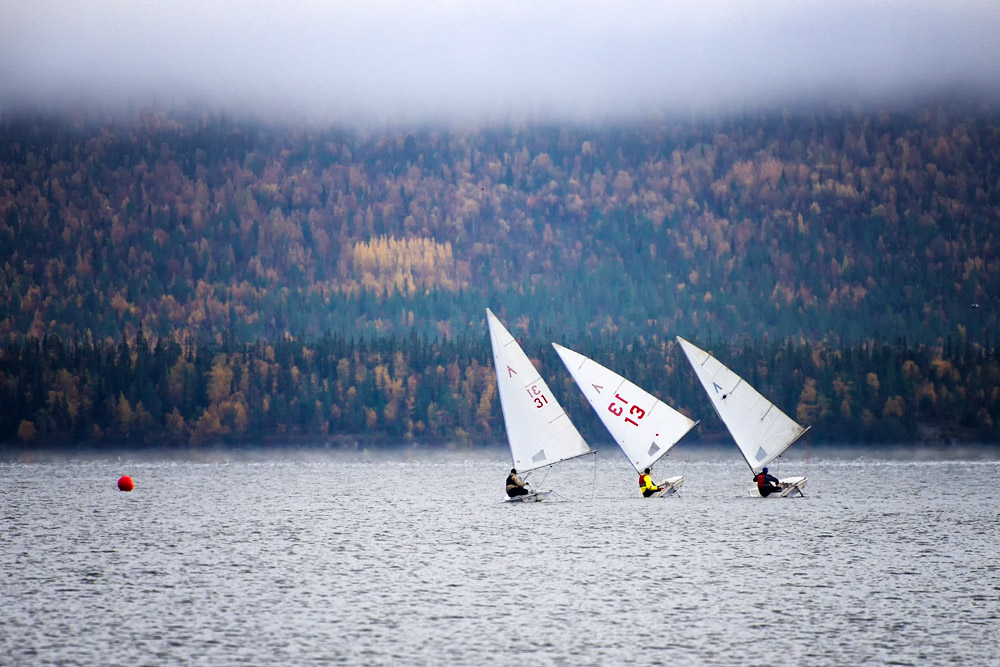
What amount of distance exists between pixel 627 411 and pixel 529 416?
233 inches

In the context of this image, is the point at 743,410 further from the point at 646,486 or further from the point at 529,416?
the point at 529,416

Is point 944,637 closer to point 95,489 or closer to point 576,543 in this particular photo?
point 576,543

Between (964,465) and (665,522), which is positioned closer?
(665,522)

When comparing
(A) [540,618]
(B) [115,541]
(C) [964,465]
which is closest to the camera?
(A) [540,618]

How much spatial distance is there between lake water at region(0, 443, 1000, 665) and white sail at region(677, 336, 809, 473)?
4.49 metres

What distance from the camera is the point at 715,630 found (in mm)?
38375

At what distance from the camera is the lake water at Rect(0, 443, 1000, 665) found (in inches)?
1407

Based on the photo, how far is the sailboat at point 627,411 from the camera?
70.2m

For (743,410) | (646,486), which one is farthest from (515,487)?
(743,410)

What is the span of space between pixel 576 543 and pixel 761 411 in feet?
51.4

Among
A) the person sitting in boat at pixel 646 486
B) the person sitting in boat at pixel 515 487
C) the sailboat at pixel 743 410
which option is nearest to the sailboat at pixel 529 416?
the person sitting in boat at pixel 515 487

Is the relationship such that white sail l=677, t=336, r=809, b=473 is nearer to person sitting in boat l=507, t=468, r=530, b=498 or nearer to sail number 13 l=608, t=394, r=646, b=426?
sail number 13 l=608, t=394, r=646, b=426

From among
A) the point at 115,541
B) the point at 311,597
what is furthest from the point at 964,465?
the point at 311,597

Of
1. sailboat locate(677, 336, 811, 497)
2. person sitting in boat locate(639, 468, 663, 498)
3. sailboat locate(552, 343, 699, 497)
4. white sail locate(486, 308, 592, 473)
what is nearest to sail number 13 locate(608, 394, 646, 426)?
sailboat locate(552, 343, 699, 497)
